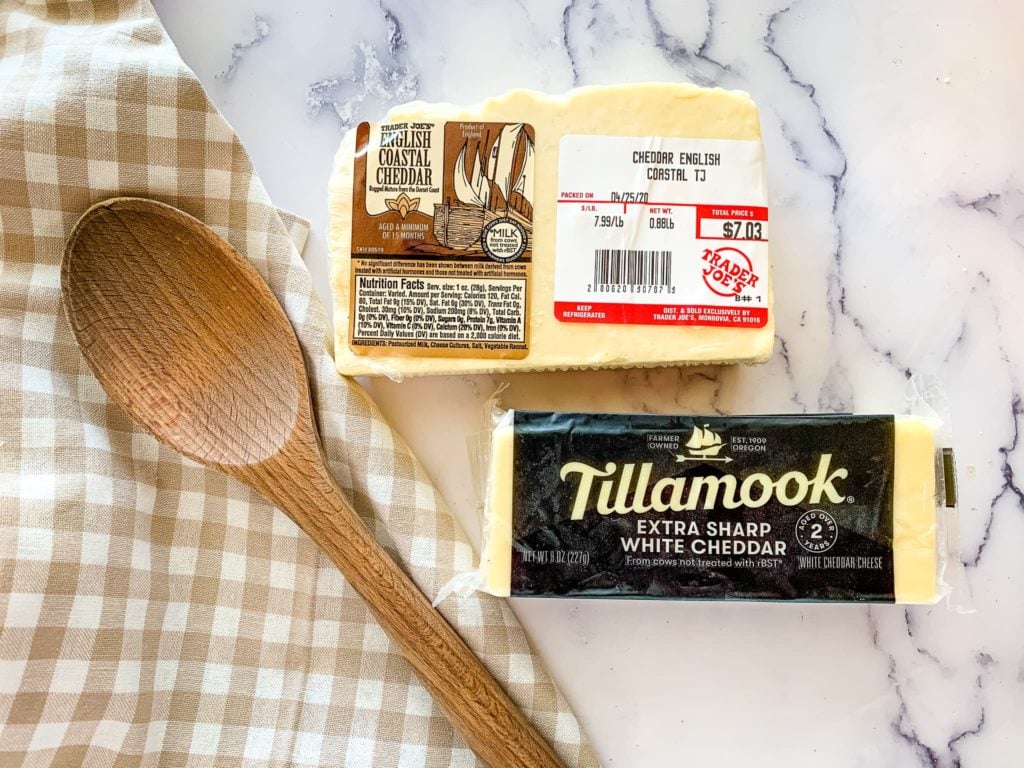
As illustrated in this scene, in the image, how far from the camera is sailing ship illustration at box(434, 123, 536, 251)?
0.69m

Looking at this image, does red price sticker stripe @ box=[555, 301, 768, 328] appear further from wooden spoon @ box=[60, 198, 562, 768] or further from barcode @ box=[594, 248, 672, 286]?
wooden spoon @ box=[60, 198, 562, 768]

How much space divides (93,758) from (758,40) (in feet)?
2.69

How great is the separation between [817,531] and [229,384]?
0.48m

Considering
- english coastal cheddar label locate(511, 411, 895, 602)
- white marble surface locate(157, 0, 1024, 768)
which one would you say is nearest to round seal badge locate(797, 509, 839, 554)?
english coastal cheddar label locate(511, 411, 895, 602)

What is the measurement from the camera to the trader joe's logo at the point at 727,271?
0.68 metres

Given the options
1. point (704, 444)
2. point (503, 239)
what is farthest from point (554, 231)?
point (704, 444)

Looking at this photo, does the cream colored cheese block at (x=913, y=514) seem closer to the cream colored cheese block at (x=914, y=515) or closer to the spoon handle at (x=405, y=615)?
the cream colored cheese block at (x=914, y=515)

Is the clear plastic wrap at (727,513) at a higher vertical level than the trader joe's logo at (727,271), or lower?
lower

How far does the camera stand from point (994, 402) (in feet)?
2.48

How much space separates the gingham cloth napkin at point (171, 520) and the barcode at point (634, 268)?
0.74 ft

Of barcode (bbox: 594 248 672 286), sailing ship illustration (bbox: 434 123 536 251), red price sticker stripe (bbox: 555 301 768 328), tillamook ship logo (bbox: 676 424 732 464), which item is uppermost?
sailing ship illustration (bbox: 434 123 536 251)

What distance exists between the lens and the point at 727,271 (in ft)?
2.23

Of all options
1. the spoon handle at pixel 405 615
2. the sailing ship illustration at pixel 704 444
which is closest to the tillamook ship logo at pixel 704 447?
the sailing ship illustration at pixel 704 444

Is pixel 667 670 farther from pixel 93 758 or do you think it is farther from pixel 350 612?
pixel 93 758
